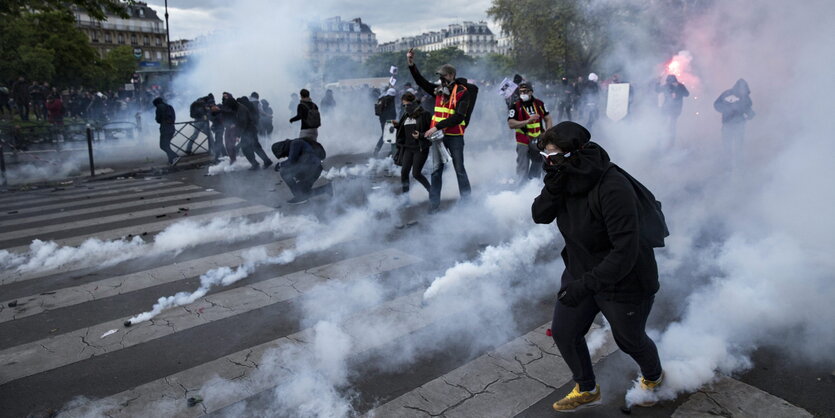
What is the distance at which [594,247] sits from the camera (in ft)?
8.25

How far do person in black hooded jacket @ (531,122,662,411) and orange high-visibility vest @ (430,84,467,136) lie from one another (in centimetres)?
416

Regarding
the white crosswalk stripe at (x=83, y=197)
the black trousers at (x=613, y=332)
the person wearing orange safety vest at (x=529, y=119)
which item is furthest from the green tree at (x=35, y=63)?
the black trousers at (x=613, y=332)

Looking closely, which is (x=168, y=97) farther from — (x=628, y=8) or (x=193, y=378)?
(x=193, y=378)

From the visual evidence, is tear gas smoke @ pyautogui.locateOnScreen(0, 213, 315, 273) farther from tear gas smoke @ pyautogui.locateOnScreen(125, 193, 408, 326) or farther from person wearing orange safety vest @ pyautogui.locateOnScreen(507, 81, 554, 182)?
person wearing orange safety vest @ pyautogui.locateOnScreen(507, 81, 554, 182)

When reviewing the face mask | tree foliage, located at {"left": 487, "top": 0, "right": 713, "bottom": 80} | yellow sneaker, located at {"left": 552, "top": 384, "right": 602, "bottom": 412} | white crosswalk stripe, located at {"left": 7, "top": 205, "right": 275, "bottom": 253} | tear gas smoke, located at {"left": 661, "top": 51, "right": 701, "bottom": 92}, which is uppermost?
tree foliage, located at {"left": 487, "top": 0, "right": 713, "bottom": 80}

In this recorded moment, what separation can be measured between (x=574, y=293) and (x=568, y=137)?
2.35 feet

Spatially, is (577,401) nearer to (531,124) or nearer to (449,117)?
(449,117)

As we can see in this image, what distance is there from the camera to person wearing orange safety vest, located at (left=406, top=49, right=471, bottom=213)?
6.59m

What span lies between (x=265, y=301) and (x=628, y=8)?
11807 millimetres

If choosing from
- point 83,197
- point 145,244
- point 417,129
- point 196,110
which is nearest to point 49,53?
point 196,110

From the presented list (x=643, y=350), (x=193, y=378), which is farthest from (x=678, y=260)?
(x=193, y=378)

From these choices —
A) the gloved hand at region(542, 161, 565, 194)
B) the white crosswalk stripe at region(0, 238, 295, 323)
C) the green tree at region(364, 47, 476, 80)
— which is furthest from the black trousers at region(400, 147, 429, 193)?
the green tree at region(364, 47, 476, 80)

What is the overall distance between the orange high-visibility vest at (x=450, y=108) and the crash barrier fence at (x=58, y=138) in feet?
27.6

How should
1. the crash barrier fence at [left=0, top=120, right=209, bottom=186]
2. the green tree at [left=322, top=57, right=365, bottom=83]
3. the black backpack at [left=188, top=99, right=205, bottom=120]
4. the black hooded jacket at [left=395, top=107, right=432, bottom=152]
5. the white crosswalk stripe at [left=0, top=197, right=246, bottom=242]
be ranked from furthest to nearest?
1. the green tree at [left=322, top=57, right=365, bottom=83]
2. the black backpack at [left=188, top=99, right=205, bottom=120]
3. the crash barrier fence at [left=0, top=120, right=209, bottom=186]
4. the black hooded jacket at [left=395, top=107, right=432, bottom=152]
5. the white crosswalk stripe at [left=0, top=197, right=246, bottom=242]
